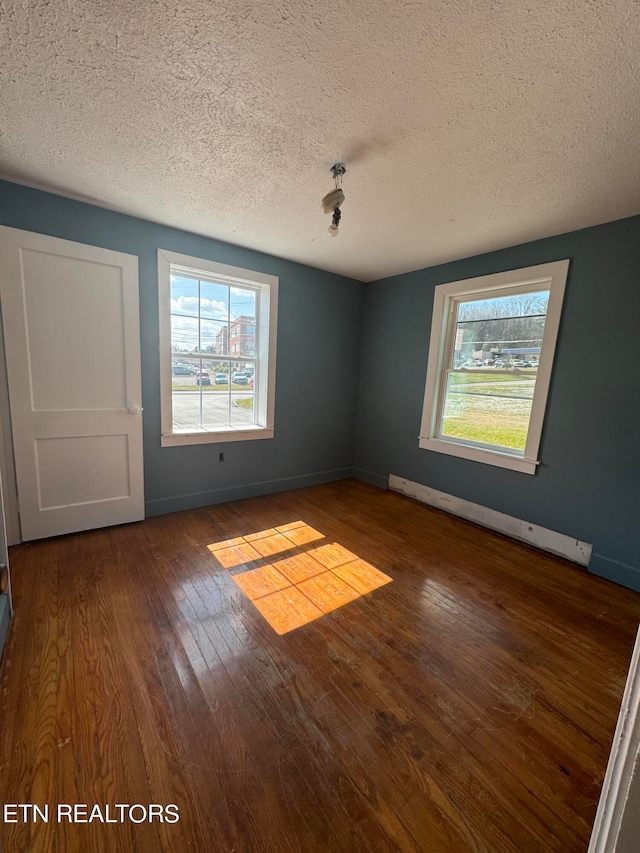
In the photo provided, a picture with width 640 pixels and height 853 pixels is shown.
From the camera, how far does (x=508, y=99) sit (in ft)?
4.56

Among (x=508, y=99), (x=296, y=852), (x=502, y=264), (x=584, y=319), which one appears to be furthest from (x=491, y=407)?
(x=296, y=852)

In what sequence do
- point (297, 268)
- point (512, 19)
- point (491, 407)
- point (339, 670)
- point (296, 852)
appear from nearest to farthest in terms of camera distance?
1. point (296, 852)
2. point (512, 19)
3. point (339, 670)
4. point (491, 407)
5. point (297, 268)

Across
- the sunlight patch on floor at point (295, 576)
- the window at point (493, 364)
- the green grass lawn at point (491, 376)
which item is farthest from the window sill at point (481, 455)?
the sunlight patch on floor at point (295, 576)

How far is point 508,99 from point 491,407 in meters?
2.33

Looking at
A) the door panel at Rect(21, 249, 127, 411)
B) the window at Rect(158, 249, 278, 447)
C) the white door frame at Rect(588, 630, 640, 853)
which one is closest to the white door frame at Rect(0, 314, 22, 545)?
the door panel at Rect(21, 249, 127, 411)

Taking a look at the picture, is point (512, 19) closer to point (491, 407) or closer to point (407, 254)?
point (407, 254)

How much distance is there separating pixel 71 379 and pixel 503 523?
3.82m

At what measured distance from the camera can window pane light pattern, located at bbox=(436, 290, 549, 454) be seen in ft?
9.55

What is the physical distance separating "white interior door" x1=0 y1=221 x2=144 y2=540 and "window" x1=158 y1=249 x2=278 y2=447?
314 mm

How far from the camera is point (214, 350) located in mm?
3314

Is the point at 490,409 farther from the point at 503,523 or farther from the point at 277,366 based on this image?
the point at 277,366

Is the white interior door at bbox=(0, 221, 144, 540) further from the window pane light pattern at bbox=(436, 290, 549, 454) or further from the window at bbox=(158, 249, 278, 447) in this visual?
the window pane light pattern at bbox=(436, 290, 549, 454)

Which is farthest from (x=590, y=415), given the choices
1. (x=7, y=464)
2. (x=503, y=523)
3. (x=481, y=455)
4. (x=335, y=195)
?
(x=7, y=464)

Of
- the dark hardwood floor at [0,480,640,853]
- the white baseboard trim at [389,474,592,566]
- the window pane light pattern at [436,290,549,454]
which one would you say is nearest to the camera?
the dark hardwood floor at [0,480,640,853]
